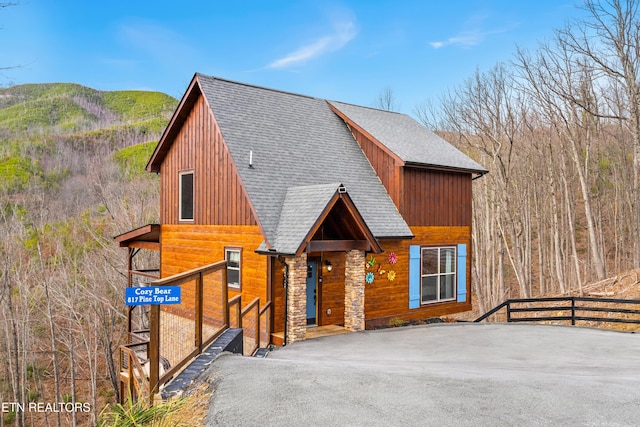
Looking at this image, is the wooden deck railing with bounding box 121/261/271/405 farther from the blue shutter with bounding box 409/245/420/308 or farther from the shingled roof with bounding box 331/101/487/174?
the shingled roof with bounding box 331/101/487/174

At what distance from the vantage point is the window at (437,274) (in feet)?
52.2

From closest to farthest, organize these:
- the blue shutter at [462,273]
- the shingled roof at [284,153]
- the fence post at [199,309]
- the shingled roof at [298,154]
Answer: the fence post at [199,309] → the shingled roof at [298,154] → the shingled roof at [284,153] → the blue shutter at [462,273]

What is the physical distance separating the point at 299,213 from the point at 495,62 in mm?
19773

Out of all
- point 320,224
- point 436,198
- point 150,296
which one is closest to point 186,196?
point 320,224

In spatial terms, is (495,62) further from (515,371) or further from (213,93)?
(515,371)

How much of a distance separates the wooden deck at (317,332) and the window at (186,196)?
19.4 ft

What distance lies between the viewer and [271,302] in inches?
476

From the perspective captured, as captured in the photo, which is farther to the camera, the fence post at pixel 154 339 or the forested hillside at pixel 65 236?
the forested hillside at pixel 65 236

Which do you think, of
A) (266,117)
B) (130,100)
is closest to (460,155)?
(266,117)

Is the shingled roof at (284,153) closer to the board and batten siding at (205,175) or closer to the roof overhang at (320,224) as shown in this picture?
the roof overhang at (320,224)

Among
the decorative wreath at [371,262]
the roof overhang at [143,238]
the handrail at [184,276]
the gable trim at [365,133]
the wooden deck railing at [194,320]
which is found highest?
the gable trim at [365,133]

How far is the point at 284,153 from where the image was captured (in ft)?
48.1

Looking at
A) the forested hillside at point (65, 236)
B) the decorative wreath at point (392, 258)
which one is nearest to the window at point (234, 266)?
the decorative wreath at point (392, 258)

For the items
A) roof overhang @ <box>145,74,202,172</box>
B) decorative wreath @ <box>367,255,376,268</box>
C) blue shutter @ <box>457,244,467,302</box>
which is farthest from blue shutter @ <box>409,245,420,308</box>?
roof overhang @ <box>145,74,202,172</box>
